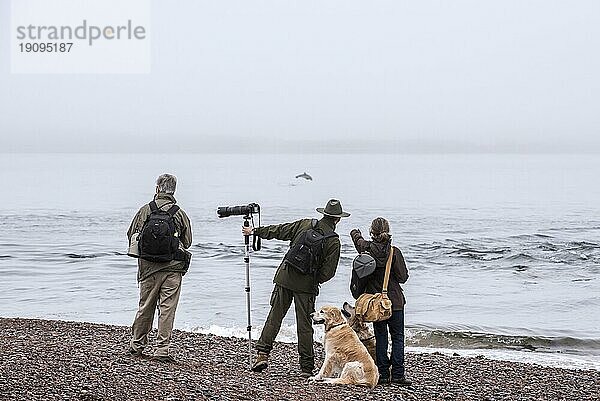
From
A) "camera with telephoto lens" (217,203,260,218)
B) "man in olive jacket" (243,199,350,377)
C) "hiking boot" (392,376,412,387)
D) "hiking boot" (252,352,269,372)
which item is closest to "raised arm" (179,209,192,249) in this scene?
"camera with telephoto lens" (217,203,260,218)

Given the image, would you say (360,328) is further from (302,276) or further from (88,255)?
(88,255)

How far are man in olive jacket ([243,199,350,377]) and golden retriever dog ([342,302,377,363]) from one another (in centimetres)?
40

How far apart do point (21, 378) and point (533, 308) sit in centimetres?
1378

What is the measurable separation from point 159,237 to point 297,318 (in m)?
1.76

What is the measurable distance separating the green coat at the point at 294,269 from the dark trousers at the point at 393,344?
77cm

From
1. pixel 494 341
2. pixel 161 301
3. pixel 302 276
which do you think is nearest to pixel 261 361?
pixel 302 276

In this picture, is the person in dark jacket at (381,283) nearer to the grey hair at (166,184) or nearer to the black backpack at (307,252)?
the black backpack at (307,252)

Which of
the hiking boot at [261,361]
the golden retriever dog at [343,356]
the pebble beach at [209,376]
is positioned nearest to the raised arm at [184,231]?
the pebble beach at [209,376]

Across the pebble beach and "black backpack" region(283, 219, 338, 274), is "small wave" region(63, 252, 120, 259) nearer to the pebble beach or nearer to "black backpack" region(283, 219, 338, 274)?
the pebble beach

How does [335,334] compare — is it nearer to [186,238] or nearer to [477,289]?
[186,238]

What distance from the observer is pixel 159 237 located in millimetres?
8711

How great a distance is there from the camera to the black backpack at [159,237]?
8.71 m

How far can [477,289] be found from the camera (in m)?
21.5

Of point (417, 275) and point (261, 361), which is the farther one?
point (417, 275)
